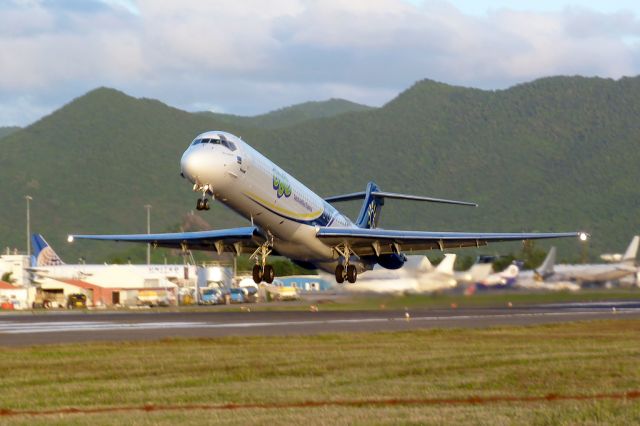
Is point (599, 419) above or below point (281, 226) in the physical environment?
below

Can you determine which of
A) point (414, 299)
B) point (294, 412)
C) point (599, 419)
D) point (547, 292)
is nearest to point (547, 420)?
point (599, 419)

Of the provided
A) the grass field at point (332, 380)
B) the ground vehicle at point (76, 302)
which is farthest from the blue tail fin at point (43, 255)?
the grass field at point (332, 380)

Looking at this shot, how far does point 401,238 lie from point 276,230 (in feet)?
23.3

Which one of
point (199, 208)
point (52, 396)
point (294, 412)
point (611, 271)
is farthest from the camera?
point (611, 271)

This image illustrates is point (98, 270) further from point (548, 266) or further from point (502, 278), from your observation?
point (502, 278)

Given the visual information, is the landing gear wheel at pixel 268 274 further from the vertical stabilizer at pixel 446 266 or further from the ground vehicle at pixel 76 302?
the ground vehicle at pixel 76 302

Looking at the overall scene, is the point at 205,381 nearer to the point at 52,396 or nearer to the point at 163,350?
the point at 52,396

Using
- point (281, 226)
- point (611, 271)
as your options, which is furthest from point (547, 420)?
point (611, 271)

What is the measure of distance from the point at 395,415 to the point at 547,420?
2.82m

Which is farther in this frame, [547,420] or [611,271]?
[611,271]

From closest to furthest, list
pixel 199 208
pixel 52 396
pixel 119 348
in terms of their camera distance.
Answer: pixel 52 396
pixel 199 208
pixel 119 348

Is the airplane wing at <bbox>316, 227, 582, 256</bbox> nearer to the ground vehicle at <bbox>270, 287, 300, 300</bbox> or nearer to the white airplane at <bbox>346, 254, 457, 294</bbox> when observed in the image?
the white airplane at <bbox>346, 254, 457, 294</bbox>

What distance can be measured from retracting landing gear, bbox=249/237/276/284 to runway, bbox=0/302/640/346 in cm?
347

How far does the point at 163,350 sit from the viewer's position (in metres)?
39.1
